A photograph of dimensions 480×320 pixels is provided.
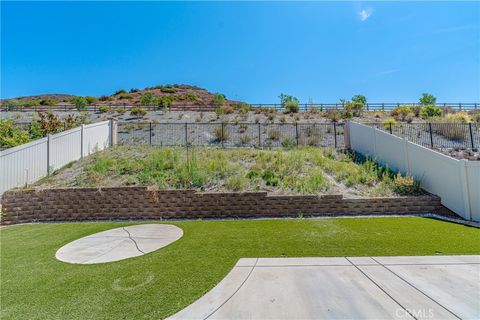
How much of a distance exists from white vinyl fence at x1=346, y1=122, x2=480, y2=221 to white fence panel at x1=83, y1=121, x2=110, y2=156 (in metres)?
13.0

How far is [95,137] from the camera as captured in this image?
1174 cm

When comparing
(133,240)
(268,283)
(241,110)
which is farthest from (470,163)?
(241,110)

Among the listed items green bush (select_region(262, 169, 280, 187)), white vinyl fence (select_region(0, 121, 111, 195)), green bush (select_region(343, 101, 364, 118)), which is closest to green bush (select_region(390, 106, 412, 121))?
green bush (select_region(343, 101, 364, 118))

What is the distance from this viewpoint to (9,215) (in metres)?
7.66

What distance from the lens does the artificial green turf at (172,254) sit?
9.94 feet

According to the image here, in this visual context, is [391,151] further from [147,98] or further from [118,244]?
[147,98]

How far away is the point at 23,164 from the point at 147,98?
28979mm

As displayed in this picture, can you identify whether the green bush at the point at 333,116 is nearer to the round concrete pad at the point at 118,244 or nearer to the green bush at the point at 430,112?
the green bush at the point at 430,112

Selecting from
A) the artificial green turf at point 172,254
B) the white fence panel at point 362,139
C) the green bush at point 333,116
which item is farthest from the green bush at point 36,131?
the green bush at point 333,116

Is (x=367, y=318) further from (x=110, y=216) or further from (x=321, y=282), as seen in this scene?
(x=110, y=216)

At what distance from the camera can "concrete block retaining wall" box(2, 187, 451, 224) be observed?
24.8ft

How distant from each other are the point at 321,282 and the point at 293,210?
424 centimetres

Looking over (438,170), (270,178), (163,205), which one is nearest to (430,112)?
(438,170)

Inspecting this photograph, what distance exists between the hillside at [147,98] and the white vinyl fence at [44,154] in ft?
75.5
